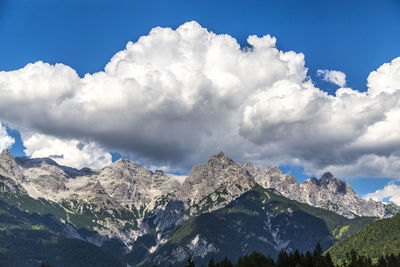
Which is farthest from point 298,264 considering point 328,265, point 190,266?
point 190,266

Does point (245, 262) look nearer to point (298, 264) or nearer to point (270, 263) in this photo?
point (270, 263)

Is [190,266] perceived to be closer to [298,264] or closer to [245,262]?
[245,262]

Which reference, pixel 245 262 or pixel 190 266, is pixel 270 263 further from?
pixel 190 266

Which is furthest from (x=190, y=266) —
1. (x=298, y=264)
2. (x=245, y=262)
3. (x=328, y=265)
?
(x=328, y=265)

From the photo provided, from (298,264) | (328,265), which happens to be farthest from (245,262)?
(328,265)

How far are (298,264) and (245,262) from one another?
24.4m

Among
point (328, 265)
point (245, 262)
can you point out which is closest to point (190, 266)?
point (245, 262)

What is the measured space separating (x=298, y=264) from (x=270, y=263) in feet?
52.0

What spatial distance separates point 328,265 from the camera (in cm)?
19100

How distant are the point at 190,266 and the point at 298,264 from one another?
48.7 m

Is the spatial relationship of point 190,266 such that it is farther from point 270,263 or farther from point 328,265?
point 328,265

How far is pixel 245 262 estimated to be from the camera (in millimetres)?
196625

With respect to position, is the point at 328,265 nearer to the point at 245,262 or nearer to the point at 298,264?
the point at 298,264

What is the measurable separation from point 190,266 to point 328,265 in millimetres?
62235
